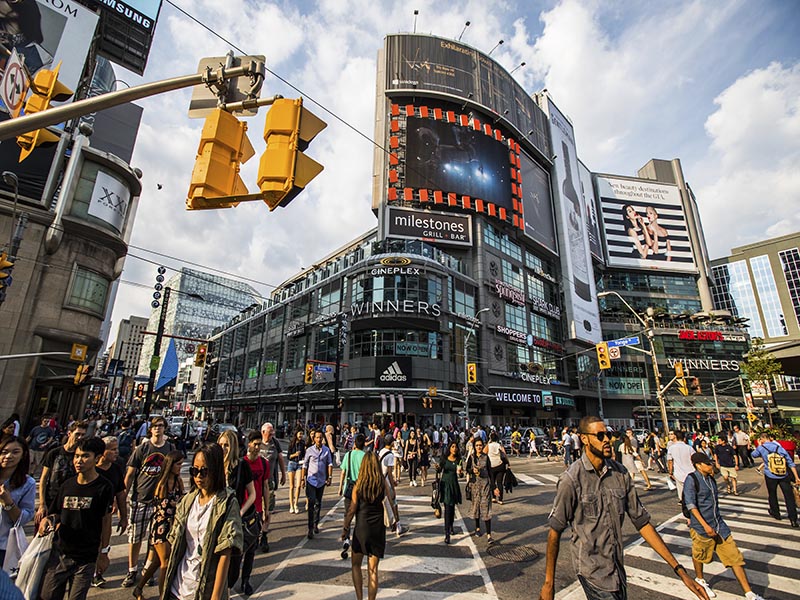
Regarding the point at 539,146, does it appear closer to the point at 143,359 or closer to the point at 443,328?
the point at 443,328

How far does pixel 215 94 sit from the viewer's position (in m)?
4.86

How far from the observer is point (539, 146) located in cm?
6331

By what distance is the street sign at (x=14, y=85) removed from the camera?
14.9 feet

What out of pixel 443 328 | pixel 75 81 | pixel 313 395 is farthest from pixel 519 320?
pixel 75 81

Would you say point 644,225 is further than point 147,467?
Yes

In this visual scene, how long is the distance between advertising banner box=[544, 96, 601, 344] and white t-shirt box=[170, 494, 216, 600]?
190 feet

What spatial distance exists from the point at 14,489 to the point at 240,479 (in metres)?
2.19

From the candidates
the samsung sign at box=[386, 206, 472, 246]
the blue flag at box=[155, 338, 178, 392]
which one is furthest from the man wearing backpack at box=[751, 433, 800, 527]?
the samsung sign at box=[386, 206, 472, 246]

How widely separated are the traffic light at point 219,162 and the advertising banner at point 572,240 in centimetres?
5732

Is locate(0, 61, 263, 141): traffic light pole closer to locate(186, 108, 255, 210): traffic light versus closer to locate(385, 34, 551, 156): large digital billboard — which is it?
locate(186, 108, 255, 210): traffic light

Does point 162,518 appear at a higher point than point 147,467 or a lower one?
lower

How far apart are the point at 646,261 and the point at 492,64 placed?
46809 mm

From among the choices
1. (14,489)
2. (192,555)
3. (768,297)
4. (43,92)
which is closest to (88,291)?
(43,92)

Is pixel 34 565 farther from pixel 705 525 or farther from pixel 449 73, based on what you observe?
pixel 449 73
